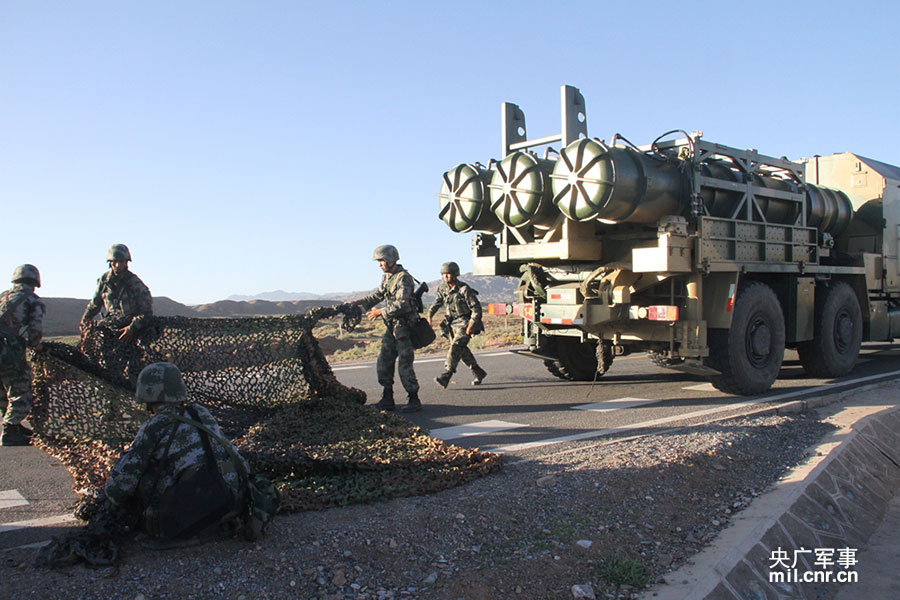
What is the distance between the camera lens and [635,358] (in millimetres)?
13281

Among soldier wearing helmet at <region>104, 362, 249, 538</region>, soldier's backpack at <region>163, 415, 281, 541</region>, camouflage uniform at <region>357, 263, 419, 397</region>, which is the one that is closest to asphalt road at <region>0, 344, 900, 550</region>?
camouflage uniform at <region>357, 263, 419, 397</region>

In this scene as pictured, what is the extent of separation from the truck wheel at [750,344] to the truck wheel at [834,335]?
51.1 inches

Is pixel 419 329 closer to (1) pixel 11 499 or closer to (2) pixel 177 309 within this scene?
(1) pixel 11 499

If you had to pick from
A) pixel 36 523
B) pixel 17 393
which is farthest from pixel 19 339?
pixel 36 523

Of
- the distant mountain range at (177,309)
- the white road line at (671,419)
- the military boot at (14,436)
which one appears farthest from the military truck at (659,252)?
the distant mountain range at (177,309)

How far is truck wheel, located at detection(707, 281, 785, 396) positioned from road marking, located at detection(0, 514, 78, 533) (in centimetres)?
683

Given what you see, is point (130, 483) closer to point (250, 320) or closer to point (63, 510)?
point (63, 510)

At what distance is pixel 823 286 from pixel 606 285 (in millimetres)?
4020

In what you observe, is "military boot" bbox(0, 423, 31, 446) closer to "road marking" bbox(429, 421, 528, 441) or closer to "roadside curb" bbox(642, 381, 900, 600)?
"road marking" bbox(429, 421, 528, 441)

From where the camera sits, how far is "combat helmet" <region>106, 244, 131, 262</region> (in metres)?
7.29

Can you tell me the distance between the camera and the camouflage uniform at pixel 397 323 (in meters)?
8.02

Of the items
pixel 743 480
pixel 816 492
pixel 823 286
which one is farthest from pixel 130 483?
pixel 823 286

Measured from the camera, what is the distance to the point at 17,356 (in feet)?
22.1

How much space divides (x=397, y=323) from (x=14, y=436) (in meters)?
3.83
